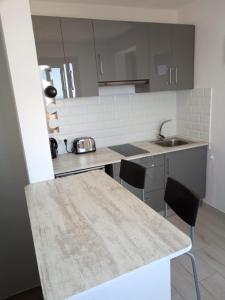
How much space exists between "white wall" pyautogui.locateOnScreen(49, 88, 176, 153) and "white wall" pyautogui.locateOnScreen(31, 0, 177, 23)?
0.87 metres

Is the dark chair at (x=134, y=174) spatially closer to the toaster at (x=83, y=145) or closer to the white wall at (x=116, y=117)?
the toaster at (x=83, y=145)

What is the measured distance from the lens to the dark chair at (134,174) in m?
1.77

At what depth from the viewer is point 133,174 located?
6.17 feet

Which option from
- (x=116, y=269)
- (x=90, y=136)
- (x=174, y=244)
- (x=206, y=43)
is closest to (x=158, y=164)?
(x=90, y=136)

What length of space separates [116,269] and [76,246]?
232mm

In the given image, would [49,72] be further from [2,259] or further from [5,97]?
[2,259]

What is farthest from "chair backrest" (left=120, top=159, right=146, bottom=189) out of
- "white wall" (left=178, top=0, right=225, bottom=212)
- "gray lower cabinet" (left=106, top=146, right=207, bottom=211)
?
"white wall" (left=178, top=0, right=225, bottom=212)

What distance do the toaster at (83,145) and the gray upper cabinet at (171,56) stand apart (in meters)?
0.93

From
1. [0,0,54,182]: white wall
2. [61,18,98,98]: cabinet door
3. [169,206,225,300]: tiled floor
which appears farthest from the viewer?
[61,18,98,98]: cabinet door

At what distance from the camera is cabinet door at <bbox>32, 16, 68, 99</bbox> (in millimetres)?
2021

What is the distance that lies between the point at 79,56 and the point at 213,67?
1468 millimetres

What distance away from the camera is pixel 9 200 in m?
2.09

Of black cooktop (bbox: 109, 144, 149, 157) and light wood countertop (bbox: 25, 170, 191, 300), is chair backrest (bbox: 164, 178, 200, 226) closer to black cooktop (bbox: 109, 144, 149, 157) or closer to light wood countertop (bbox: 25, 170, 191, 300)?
light wood countertop (bbox: 25, 170, 191, 300)

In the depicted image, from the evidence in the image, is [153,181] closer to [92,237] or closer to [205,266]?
[205,266]
